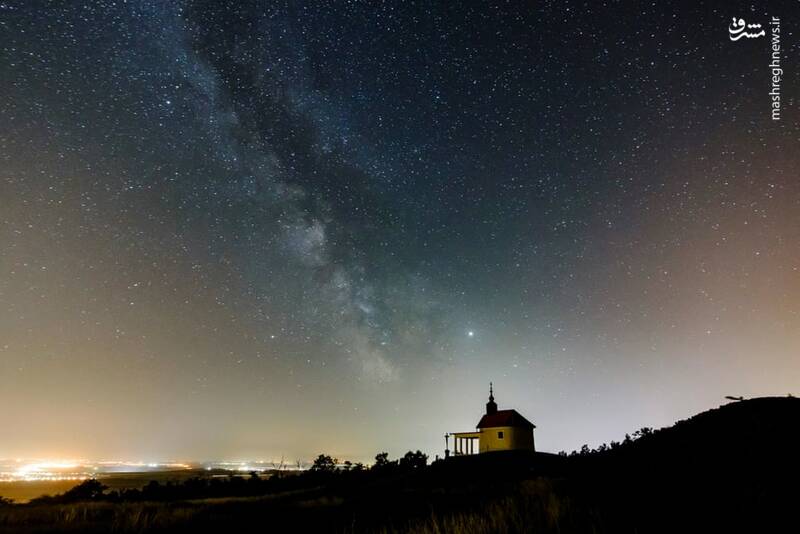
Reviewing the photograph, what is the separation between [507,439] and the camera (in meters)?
41.8

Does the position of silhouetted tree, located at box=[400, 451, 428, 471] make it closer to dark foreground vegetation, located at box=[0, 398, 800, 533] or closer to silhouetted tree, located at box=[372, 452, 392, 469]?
silhouetted tree, located at box=[372, 452, 392, 469]

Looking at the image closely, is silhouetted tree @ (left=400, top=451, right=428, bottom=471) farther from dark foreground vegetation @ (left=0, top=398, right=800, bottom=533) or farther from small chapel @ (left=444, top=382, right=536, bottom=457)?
dark foreground vegetation @ (left=0, top=398, right=800, bottom=533)

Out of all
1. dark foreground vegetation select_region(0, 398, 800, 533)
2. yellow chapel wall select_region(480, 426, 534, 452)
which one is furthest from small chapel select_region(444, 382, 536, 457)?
dark foreground vegetation select_region(0, 398, 800, 533)

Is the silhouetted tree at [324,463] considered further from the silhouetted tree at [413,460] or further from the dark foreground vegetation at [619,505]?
the dark foreground vegetation at [619,505]

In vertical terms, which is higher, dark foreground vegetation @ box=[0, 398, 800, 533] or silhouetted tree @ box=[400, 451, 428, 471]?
dark foreground vegetation @ box=[0, 398, 800, 533]

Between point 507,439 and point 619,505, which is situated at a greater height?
point 619,505

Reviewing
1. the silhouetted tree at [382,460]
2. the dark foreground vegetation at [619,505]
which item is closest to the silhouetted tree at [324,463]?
the silhouetted tree at [382,460]

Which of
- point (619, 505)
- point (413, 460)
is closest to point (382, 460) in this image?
point (413, 460)

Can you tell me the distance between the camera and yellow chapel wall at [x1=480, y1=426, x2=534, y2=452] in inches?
Answer: 1634

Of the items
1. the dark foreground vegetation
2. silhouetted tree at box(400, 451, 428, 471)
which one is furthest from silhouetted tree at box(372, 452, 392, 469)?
the dark foreground vegetation

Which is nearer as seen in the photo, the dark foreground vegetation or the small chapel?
the dark foreground vegetation

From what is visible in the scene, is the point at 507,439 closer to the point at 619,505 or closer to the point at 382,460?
the point at 382,460

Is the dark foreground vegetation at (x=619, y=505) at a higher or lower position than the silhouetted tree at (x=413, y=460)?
higher

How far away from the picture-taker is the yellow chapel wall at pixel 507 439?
41500 millimetres
